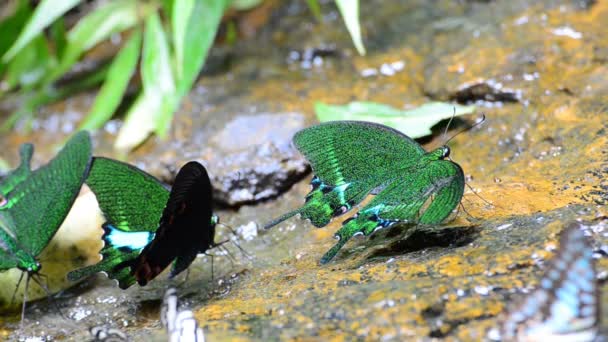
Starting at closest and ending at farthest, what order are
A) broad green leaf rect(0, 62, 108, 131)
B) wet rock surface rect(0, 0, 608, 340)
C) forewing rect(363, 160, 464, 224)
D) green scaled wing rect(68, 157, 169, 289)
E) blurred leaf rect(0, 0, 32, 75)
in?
wet rock surface rect(0, 0, 608, 340), forewing rect(363, 160, 464, 224), green scaled wing rect(68, 157, 169, 289), blurred leaf rect(0, 0, 32, 75), broad green leaf rect(0, 62, 108, 131)

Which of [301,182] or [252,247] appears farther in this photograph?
[301,182]

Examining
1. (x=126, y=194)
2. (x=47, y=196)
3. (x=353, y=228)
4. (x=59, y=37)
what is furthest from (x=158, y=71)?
(x=353, y=228)

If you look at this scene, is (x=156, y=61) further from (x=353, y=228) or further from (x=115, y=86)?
(x=353, y=228)

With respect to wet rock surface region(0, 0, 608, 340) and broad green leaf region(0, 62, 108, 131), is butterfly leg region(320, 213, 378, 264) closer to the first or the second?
wet rock surface region(0, 0, 608, 340)

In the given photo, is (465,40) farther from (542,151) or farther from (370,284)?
(370,284)

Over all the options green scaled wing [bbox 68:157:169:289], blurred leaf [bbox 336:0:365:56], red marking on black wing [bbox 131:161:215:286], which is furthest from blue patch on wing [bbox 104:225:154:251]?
blurred leaf [bbox 336:0:365:56]

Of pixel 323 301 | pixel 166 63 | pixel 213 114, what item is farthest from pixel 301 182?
pixel 323 301

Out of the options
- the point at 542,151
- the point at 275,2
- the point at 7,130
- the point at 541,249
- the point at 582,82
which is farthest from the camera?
the point at 275,2
